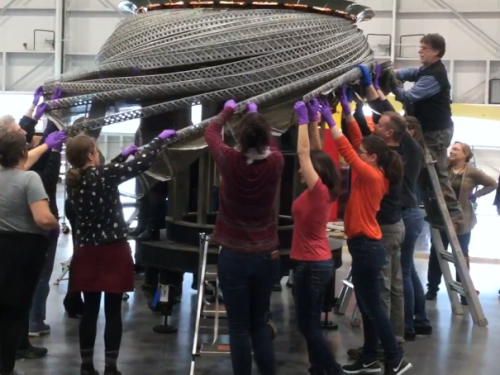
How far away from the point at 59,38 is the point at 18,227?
A: 11.6 meters

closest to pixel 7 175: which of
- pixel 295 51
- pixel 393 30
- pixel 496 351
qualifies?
pixel 295 51

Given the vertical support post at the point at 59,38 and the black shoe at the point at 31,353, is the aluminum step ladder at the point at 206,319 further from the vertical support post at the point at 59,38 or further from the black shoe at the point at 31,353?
the vertical support post at the point at 59,38

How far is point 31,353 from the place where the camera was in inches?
137

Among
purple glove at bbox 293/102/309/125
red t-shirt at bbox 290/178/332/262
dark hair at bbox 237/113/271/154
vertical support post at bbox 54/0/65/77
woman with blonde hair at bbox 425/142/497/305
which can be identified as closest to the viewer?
dark hair at bbox 237/113/271/154

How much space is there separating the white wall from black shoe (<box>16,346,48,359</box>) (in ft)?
34.5

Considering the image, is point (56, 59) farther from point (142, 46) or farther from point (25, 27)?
point (142, 46)

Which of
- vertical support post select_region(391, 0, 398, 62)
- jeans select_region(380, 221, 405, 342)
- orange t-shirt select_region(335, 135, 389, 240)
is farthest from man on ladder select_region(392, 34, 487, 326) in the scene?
vertical support post select_region(391, 0, 398, 62)

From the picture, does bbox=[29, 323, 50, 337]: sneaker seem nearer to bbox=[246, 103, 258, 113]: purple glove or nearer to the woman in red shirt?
the woman in red shirt

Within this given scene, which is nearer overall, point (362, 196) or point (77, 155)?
point (77, 155)

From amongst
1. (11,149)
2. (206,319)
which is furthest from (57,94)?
(206,319)

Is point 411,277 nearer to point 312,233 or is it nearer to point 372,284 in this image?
point 372,284

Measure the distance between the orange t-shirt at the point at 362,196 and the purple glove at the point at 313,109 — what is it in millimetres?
205

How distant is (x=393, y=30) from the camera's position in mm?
12883

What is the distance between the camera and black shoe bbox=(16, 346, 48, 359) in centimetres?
347
